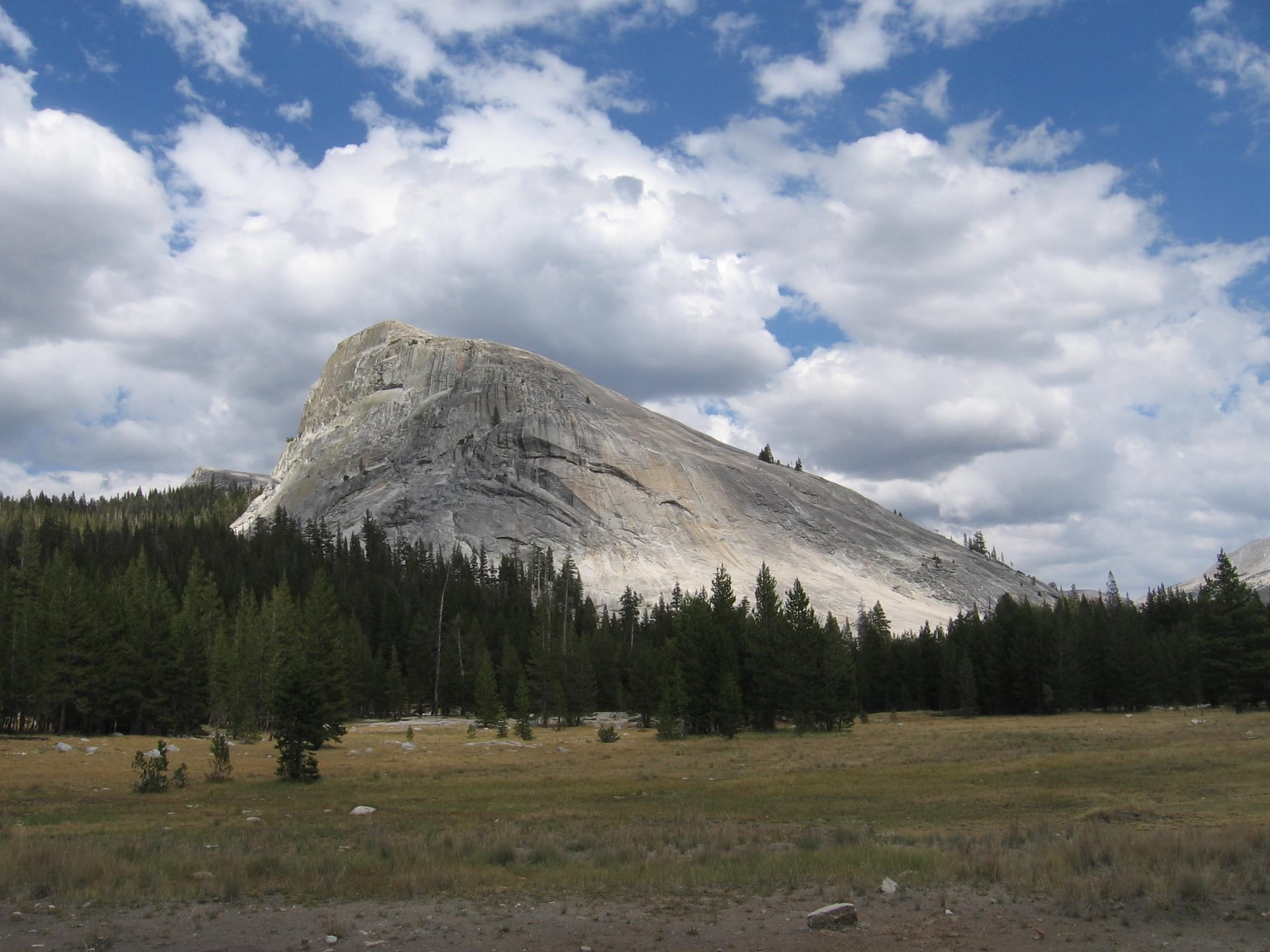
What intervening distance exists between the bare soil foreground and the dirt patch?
0.18 ft

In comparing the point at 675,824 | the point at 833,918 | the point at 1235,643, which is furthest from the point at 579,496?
the point at 833,918

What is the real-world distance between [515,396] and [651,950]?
17352 cm

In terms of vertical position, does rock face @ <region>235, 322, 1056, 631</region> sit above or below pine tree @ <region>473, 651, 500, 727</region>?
above

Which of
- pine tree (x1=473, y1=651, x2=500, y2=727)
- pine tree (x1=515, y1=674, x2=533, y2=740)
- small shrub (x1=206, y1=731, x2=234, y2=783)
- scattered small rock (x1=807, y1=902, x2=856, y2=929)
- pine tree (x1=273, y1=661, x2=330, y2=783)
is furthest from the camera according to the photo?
pine tree (x1=473, y1=651, x2=500, y2=727)

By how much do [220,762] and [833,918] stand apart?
1128 inches

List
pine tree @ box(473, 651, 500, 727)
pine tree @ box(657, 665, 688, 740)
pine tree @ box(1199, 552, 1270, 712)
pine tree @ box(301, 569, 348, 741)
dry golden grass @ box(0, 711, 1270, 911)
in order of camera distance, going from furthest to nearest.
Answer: pine tree @ box(473, 651, 500, 727) → pine tree @ box(1199, 552, 1270, 712) → pine tree @ box(657, 665, 688, 740) → pine tree @ box(301, 569, 348, 741) → dry golden grass @ box(0, 711, 1270, 911)

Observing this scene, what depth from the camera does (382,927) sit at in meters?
12.6

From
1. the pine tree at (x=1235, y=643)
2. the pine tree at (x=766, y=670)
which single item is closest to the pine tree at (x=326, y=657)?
the pine tree at (x=766, y=670)

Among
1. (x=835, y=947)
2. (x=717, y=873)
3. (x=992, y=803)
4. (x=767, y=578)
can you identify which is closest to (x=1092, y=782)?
(x=992, y=803)

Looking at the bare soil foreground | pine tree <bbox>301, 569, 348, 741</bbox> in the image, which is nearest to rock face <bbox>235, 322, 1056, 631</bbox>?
pine tree <bbox>301, 569, 348, 741</bbox>

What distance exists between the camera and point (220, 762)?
3319 centimetres

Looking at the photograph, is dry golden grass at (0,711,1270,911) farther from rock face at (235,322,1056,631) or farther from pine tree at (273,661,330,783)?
rock face at (235,322,1056,631)

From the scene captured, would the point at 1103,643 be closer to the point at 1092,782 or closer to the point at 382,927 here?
the point at 1092,782

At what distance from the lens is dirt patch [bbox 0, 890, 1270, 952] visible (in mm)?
11641
